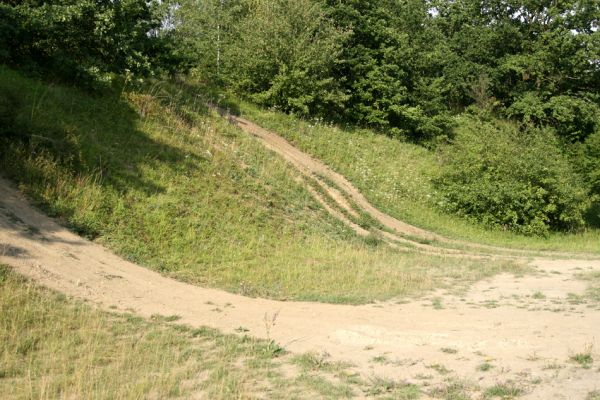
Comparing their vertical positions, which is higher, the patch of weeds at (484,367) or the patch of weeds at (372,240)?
the patch of weeds at (484,367)

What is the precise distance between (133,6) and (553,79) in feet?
97.1

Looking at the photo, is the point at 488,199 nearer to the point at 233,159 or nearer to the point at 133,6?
the point at 233,159

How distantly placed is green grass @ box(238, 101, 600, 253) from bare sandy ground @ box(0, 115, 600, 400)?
32.5 ft

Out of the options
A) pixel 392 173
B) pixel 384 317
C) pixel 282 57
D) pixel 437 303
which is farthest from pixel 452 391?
pixel 282 57

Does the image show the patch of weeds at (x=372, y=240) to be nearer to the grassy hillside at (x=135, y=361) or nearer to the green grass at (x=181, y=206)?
the green grass at (x=181, y=206)

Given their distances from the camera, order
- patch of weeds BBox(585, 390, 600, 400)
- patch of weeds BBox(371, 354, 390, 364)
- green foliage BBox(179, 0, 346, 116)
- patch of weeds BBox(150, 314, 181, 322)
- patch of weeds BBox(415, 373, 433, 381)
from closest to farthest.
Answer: patch of weeds BBox(585, 390, 600, 400) < patch of weeds BBox(415, 373, 433, 381) < patch of weeds BBox(371, 354, 390, 364) < patch of weeds BBox(150, 314, 181, 322) < green foliage BBox(179, 0, 346, 116)

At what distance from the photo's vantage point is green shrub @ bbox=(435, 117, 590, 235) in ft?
82.0

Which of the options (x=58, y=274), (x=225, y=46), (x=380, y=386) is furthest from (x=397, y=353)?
(x=225, y=46)

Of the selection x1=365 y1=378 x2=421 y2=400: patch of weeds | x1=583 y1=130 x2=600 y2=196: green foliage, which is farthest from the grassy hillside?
x1=583 y1=130 x2=600 y2=196: green foliage

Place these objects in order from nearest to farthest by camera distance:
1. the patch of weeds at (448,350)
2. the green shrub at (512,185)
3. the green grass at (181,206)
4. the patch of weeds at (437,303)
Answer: the patch of weeds at (448,350)
the patch of weeds at (437,303)
the green grass at (181,206)
the green shrub at (512,185)

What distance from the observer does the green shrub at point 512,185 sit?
24984mm

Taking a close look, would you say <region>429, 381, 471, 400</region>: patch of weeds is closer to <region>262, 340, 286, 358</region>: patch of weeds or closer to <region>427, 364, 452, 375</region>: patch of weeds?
<region>427, 364, 452, 375</region>: patch of weeds

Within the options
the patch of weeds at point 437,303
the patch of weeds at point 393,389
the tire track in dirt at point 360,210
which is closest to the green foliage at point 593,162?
the tire track in dirt at point 360,210

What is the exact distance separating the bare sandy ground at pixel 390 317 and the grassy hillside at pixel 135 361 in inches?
18.8
